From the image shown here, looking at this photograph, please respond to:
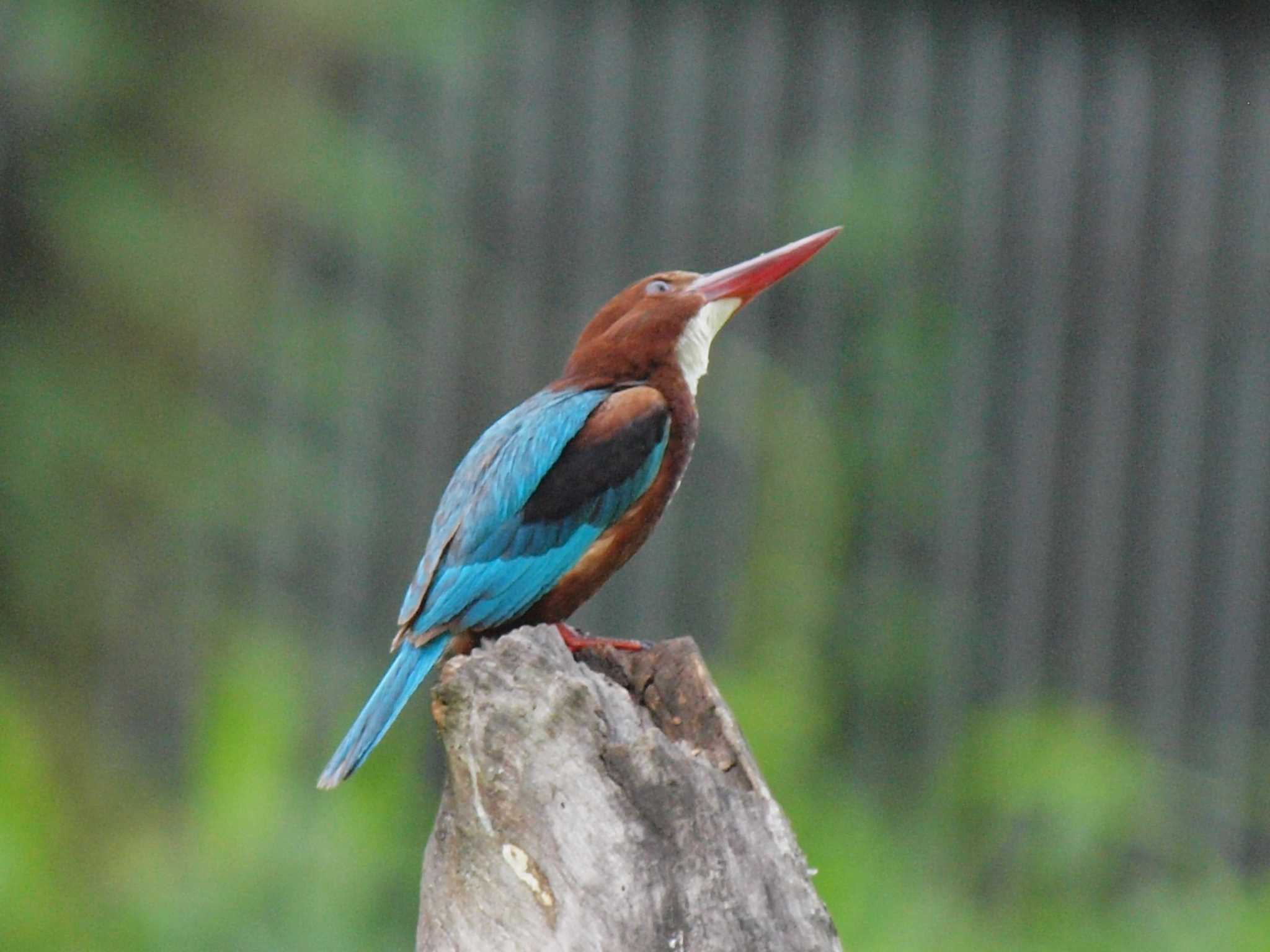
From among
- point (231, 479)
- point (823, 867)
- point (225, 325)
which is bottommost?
point (823, 867)

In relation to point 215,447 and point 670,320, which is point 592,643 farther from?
point 215,447

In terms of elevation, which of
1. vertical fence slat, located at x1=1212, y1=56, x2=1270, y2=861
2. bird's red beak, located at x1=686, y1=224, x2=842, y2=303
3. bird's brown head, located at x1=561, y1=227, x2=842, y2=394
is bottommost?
vertical fence slat, located at x1=1212, y1=56, x2=1270, y2=861

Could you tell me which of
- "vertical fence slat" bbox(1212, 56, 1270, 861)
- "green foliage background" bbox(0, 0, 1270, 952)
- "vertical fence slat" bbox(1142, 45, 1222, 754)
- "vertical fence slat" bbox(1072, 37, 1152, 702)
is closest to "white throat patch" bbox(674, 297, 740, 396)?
"green foliage background" bbox(0, 0, 1270, 952)

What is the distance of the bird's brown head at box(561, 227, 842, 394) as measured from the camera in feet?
11.9

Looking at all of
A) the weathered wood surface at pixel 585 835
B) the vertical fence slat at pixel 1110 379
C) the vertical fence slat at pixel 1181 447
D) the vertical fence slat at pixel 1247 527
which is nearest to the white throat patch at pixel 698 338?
the weathered wood surface at pixel 585 835

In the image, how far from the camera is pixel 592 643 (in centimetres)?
304

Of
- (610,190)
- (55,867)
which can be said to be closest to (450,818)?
(55,867)

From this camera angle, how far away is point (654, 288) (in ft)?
12.4

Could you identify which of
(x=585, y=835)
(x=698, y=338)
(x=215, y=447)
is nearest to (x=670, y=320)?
(x=698, y=338)

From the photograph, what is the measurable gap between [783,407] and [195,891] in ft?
7.23

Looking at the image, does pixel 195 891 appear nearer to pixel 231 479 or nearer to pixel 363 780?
pixel 363 780

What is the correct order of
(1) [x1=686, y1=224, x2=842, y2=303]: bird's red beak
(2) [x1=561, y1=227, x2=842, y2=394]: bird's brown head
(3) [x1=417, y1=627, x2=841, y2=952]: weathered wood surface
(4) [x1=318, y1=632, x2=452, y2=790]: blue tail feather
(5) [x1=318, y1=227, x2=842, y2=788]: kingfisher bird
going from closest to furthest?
(3) [x1=417, y1=627, x2=841, y2=952]: weathered wood surface < (4) [x1=318, y1=632, x2=452, y2=790]: blue tail feather < (5) [x1=318, y1=227, x2=842, y2=788]: kingfisher bird < (2) [x1=561, y1=227, x2=842, y2=394]: bird's brown head < (1) [x1=686, y1=224, x2=842, y2=303]: bird's red beak

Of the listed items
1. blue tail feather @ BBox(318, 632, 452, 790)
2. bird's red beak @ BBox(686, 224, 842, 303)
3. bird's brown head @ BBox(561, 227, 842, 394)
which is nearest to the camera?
blue tail feather @ BBox(318, 632, 452, 790)

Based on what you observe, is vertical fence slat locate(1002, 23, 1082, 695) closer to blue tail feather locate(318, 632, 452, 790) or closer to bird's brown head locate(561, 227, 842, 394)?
bird's brown head locate(561, 227, 842, 394)
